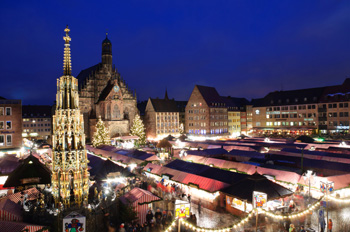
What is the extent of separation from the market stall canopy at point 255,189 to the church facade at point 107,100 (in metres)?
41.3

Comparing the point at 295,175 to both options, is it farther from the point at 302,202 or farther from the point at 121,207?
the point at 121,207

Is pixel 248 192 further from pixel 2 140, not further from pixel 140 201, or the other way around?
pixel 2 140

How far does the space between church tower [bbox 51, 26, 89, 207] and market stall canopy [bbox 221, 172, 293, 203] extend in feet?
29.4

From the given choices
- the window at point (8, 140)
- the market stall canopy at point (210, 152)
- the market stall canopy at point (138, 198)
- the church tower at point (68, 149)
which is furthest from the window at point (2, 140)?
the church tower at point (68, 149)

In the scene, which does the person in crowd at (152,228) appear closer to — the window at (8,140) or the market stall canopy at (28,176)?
the market stall canopy at (28,176)

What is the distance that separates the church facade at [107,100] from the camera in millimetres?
53031

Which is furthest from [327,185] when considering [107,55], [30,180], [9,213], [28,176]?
[107,55]

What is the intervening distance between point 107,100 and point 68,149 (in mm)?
43982

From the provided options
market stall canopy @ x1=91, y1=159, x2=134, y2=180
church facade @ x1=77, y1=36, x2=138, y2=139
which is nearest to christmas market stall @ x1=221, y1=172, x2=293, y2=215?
market stall canopy @ x1=91, y1=159, x2=134, y2=180

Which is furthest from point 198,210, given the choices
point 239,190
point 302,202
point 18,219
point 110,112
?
point 110,112

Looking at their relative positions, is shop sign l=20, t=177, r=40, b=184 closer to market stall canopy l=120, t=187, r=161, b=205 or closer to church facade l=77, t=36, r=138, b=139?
market stall canopy l=120, t=187, r=161, b=205

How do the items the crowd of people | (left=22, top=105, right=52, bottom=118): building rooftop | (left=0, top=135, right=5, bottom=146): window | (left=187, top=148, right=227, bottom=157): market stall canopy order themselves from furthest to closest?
(left=22, top=105, right=52, bottom=118): building rooftop < (left=0, top=135, right=5, bottom=146): window < (left=187, top=148, right=227, bottom=157): market stall canopy < the crowd of people

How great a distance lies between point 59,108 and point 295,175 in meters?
16.8

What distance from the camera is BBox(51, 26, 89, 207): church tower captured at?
9.87 metres
